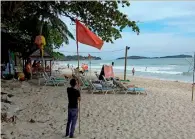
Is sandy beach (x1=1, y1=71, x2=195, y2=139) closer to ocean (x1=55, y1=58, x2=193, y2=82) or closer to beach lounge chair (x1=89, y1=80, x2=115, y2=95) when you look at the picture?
beach lounge chair (x1=89, y1=80, x2=115, y2=95)

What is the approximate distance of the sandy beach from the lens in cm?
745

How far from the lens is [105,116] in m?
9.41

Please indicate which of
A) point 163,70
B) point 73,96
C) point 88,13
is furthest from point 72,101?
point 163,70

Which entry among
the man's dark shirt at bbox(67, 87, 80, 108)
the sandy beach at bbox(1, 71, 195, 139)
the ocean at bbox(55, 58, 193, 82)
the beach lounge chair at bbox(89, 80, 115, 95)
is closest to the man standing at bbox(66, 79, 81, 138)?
the man's dark shirt at bbox(67, 87, 80, 108)

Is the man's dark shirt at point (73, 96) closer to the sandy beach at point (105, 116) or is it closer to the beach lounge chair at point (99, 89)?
the sandy beach at point (105, 116)

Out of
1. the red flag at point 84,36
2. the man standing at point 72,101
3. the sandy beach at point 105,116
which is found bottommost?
the sandy beach at point 105,116

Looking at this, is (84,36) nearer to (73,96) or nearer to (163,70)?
(73,96)

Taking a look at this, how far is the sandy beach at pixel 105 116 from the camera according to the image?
293 inches

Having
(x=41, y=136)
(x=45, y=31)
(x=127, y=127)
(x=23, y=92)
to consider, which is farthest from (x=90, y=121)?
(x=45, y=31)

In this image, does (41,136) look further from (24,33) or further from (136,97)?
(24,33)

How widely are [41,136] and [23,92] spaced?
6646 millimetres

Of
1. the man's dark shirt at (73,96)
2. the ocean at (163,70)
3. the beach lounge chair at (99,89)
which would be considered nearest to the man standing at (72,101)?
the man's dark shirt at (73,96)

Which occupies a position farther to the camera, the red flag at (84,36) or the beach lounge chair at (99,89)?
the beach lounge chair at (99,89)

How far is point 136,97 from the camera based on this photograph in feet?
43.5
